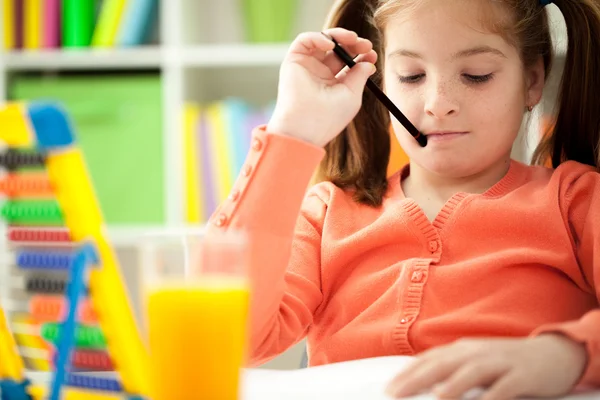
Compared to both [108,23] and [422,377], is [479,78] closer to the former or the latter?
[422,377]

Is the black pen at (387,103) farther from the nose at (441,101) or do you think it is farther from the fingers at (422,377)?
the fingers at (422,377)

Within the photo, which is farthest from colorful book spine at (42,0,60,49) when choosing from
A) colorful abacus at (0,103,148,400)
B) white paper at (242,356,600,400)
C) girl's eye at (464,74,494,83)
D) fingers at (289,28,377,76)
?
colorful abacus at (0,103,148,400)

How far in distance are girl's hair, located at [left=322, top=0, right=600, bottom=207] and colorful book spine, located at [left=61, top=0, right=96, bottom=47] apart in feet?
4.29

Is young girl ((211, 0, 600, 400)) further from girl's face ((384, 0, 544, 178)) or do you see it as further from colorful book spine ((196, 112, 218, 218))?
colorful book spine ((196, 112, 218, 218))

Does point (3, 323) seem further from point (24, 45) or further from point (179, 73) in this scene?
point (24, 45)

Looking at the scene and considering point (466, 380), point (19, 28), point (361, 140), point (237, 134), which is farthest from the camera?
point (19, 28)

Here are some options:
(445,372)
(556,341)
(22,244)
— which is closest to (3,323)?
(22,244)

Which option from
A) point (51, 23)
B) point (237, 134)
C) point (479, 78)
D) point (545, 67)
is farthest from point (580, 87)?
point (51, 23)

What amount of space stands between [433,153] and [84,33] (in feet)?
5.16

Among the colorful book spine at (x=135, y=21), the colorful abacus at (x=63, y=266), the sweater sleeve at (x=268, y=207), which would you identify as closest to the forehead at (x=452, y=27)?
the sweater sleeve at (x=268, y=207)

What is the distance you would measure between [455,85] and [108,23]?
1.53 metres

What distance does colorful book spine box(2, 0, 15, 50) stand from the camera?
2414mm

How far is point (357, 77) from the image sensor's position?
106 cm

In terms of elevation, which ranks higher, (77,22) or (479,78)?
(77,22)
